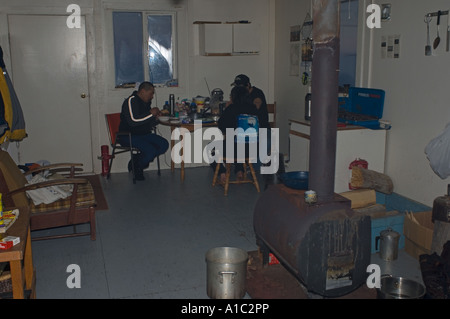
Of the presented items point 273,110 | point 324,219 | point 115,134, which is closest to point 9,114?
point 115,134

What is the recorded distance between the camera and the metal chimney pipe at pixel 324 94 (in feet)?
10.0

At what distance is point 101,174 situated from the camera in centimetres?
670

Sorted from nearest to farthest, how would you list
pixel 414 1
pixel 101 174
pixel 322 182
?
pixel 322 182 < pixel 414 1 < pixel 101 174

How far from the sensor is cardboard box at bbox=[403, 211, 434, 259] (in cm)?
374

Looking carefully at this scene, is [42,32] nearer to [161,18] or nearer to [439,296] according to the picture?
[161,18]

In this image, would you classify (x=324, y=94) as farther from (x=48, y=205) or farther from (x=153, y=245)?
(x=48, y=205)

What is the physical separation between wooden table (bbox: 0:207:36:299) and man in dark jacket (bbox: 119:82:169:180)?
122 inches

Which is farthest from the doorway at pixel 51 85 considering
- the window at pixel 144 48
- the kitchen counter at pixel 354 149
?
the kitchen counter at pixel 354 149

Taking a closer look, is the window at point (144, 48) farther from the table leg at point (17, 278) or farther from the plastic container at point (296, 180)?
the table leg at point (17, 278)

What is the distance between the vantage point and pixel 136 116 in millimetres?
6129

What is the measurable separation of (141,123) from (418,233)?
3.63 metres
